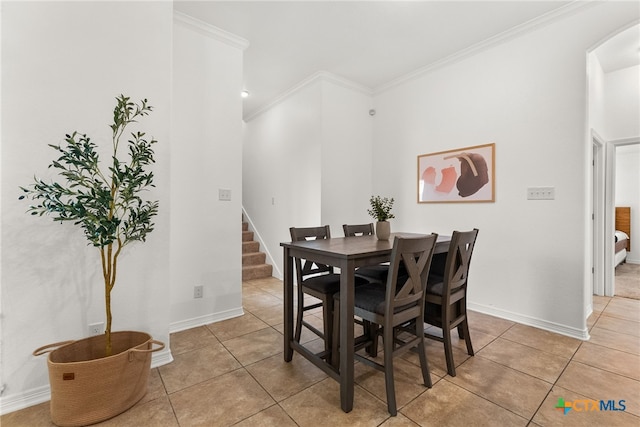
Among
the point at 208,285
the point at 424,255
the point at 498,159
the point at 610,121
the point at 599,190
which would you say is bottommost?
the point at 208,285

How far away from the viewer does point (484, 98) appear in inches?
117

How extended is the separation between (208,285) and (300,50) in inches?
106

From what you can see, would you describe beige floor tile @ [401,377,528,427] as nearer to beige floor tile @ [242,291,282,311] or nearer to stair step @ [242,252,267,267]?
beige floor tile @ [242,291,282,311]

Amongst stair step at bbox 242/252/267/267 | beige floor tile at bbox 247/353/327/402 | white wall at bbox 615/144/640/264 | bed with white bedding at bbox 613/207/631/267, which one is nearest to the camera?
beige floor tile at bbox 247/353/327/402

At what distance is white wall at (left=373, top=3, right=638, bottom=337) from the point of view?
2.40 metres

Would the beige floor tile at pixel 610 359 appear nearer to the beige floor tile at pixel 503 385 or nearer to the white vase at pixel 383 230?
the beige floor tile at pixel 503 385

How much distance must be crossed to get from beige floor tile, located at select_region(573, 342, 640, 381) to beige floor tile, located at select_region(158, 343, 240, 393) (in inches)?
100

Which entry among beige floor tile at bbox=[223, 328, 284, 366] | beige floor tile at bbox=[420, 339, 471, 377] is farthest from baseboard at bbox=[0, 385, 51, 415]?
beige floor tile at bbox=[420, 339, 471, 377]

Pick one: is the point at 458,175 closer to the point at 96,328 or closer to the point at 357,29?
the point at 357,29

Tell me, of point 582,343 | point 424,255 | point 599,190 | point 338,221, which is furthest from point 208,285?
point 599,190

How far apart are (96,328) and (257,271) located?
263cm

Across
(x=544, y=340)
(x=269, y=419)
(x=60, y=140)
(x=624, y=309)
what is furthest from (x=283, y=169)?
(x=624, y=309)

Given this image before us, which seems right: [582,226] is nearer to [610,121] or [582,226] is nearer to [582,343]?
[582,343]

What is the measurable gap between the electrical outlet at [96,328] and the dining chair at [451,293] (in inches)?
85.1
